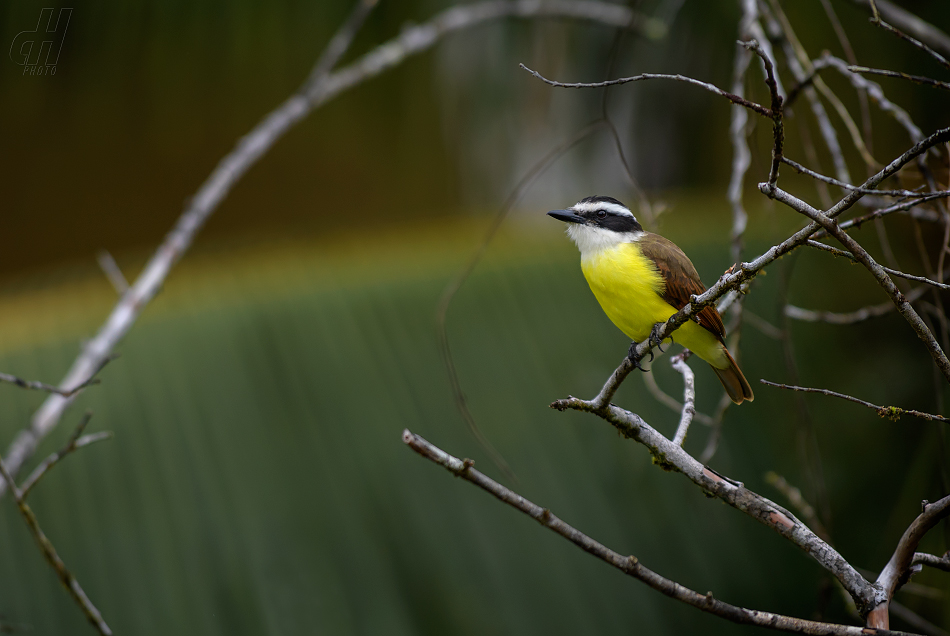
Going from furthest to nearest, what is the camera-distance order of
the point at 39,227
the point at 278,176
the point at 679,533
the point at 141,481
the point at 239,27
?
the point at 278,176
the point at 39,227
the point at 239,27
the point at 679,533
the point at 141,481

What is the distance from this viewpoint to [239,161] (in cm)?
259

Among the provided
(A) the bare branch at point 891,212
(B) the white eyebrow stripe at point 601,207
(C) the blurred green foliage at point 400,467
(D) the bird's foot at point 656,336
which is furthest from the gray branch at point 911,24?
(D) the bird's foot at point 656,336

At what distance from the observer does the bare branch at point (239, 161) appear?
2129 millimetres

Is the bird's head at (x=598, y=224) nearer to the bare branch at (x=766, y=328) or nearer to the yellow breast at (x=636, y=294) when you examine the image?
the yellow breast at (x=636, y=294)

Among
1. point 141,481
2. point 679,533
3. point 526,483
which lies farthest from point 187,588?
point 679,533

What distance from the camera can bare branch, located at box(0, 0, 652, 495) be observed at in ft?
6.99

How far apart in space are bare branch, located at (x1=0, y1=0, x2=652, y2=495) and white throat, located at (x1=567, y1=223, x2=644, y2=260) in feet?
2.27

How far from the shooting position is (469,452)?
3.27 metres

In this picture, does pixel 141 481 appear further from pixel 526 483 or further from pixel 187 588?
pixel 526 483

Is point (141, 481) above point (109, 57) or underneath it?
underneath

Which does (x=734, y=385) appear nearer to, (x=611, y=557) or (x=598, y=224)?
(x=598, y=224)

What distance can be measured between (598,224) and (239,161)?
128 cm

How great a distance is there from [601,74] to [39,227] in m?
3.70

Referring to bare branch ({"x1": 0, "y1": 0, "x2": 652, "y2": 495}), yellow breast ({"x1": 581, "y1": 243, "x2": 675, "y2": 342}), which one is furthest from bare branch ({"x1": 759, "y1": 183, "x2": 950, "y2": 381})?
yellow breast ({"x1": 581, "y1": 243, "x2": 675, "y2": 342})
